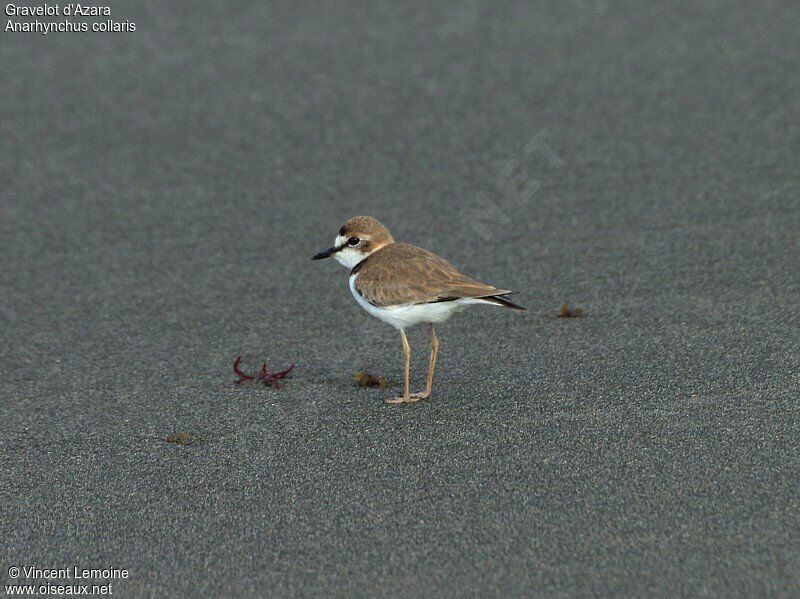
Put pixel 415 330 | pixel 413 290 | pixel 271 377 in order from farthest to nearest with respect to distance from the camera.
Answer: pixel 415 330 → pixel 271 377 → pixel 413 290

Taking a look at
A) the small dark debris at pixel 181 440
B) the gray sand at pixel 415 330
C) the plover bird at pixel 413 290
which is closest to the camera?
the gray sand at pixel 415 330

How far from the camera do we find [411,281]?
4.69 meters

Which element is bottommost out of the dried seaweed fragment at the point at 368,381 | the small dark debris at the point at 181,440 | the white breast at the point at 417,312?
the small dark debris at the point at 181,440

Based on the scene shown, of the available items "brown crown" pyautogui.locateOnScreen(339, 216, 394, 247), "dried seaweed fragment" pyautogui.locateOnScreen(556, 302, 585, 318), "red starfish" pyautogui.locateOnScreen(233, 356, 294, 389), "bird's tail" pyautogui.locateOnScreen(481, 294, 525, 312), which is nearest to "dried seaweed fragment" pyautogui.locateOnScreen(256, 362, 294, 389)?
"red starfish" pyautogui.locateOnScreen(233, 356, 294, 389)

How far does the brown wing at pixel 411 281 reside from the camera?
15.1ft

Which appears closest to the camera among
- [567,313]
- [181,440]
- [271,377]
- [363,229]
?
[181,440]

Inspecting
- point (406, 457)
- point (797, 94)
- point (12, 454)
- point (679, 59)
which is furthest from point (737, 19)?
point (12, 454)

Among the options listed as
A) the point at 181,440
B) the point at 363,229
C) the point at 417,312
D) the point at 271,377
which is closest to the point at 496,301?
the point at 417,312

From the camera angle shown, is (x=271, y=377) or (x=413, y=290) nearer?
(x=413, y=290)

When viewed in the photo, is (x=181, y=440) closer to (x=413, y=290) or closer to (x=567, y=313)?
(x=413, y=290)

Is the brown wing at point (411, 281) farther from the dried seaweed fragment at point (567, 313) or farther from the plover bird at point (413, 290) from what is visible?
the dried seaweed fragment at point (567, 313)

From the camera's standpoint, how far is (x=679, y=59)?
9.23 metres

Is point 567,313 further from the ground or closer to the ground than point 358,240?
closer to the ground

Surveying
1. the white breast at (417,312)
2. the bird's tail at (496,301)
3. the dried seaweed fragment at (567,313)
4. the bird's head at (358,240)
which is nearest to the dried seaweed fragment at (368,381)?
the white breast at (417,312)
